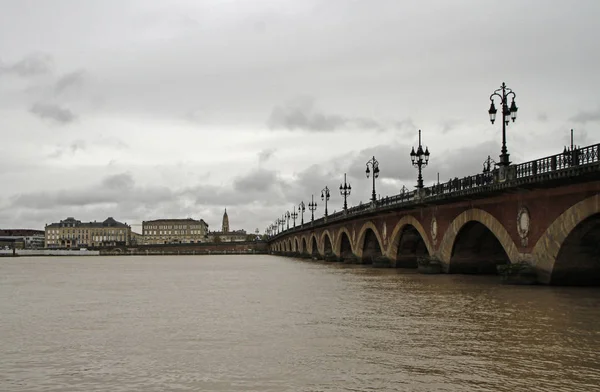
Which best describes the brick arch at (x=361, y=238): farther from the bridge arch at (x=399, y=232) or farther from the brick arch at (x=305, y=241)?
the brick arch at (x=305, y=241)

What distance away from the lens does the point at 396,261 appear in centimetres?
4881

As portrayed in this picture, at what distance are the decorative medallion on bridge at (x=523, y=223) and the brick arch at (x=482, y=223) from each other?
2.62ft

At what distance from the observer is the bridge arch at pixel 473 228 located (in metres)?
28.8

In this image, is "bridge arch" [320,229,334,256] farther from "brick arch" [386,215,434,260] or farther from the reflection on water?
the reflection on water

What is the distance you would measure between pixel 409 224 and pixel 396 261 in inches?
185

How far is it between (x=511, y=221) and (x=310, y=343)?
17.4 meters

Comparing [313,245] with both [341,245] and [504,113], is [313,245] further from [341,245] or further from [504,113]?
[504,113]

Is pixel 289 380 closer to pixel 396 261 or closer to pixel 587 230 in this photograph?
pixel 587 230

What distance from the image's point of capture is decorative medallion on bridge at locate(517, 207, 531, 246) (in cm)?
2711

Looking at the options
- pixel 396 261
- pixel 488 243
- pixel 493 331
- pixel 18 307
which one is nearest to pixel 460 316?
pixel 493 331

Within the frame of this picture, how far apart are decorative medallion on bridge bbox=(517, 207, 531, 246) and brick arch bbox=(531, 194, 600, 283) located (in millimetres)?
834

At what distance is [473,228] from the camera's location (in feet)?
118

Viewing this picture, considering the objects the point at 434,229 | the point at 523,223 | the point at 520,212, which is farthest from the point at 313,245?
the point at 523,223

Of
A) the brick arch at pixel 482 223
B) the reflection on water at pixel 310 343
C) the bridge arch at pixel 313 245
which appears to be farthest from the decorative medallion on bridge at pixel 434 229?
the bridge arch at pixel 313 245
